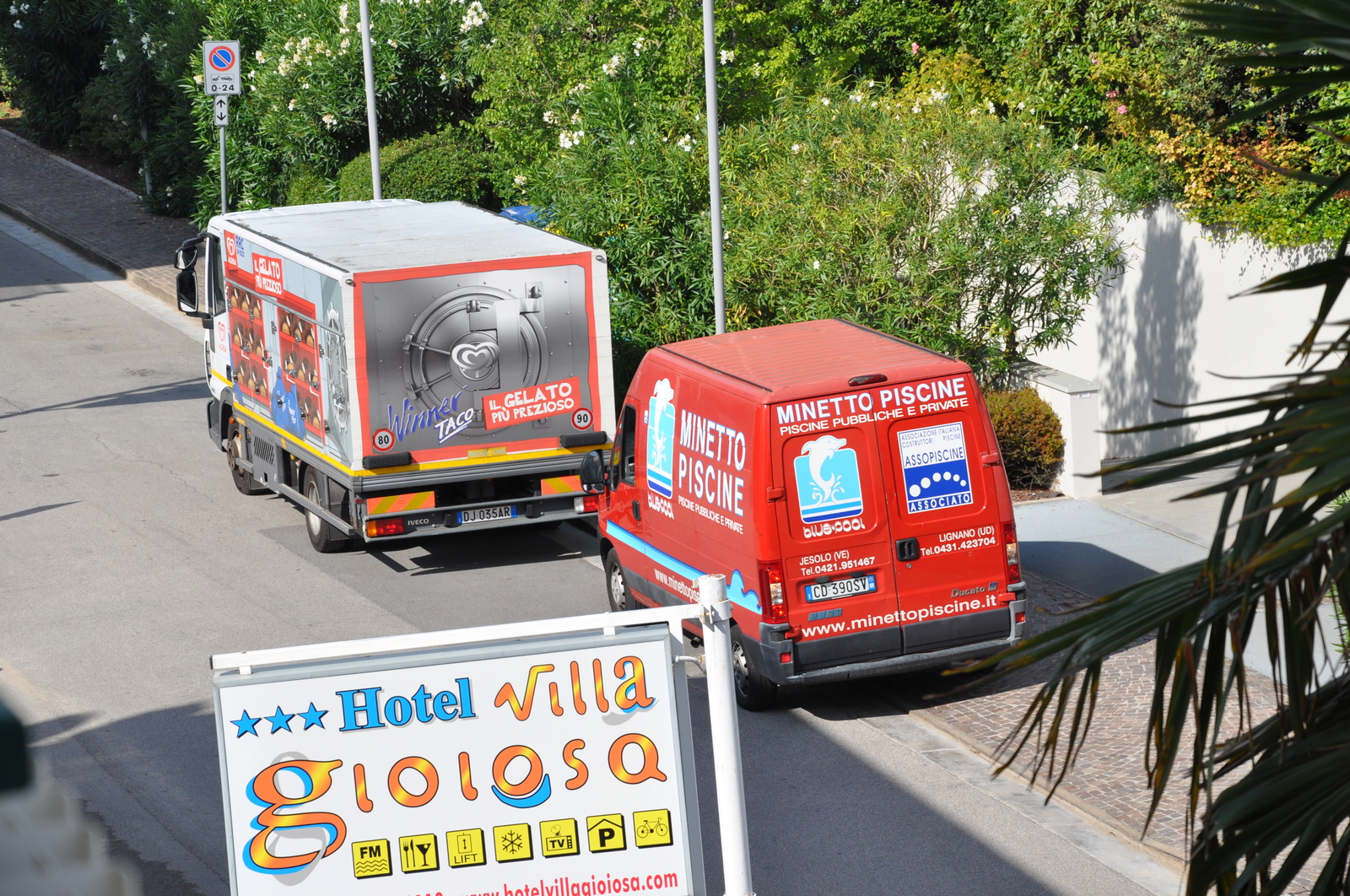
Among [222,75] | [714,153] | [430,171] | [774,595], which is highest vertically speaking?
[222,75]

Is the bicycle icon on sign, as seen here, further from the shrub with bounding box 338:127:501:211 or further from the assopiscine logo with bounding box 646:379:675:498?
the shrub with bounding box 338:127:501:211

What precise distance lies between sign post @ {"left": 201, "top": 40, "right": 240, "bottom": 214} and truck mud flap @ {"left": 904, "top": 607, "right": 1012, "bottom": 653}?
1607 cm

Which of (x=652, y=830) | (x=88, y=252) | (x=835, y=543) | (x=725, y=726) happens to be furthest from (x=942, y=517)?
(x=88, y=252)

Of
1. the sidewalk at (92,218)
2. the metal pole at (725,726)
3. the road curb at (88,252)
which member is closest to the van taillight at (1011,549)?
the metal pole at (725,726)

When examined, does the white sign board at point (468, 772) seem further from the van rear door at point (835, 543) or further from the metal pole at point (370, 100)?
the metal pole at point (370, 100)

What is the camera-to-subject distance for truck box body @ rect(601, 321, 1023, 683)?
905cm

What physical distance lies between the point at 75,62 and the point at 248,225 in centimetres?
2422

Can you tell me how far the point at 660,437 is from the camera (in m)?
10.3

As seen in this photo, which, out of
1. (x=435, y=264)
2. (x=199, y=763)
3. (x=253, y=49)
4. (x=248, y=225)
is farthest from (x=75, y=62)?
(x=199, y=763)

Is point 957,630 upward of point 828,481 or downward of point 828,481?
downward

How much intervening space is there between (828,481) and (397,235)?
19.8ft

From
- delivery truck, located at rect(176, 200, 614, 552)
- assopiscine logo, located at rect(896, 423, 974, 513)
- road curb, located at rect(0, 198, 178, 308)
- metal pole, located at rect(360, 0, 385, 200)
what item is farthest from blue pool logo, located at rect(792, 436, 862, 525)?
road curb, located at rect(0, 198, 178, 308)

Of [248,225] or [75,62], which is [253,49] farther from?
[248,225]

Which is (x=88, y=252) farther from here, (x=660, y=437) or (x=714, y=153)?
(x=660, y=437)
